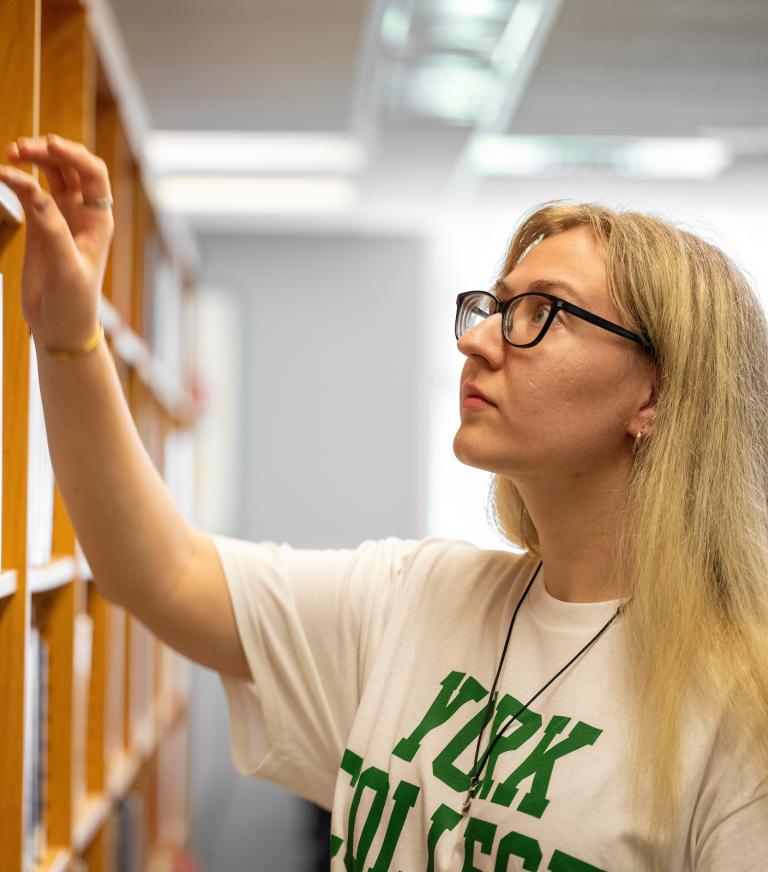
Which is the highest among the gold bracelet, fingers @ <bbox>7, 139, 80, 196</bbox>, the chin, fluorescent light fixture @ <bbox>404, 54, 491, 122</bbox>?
fluorescent light fixture @ <bbox>404, 54, 491, 122</bbox>

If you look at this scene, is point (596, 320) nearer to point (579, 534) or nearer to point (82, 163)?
point (579, 534)

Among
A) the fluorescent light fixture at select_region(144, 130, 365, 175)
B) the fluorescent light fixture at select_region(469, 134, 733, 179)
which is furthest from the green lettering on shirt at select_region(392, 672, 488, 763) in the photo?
the fluorescent light fixture at select_region(144, 130, 365, 175)

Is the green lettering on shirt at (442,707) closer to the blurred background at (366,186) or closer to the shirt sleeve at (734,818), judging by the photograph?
the shirt sleeve at (734,818)

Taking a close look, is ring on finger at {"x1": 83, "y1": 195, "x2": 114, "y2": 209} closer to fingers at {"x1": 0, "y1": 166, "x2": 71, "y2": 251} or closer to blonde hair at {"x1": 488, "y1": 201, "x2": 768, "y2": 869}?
fingers at {"x1": 0, "y1": 166, "x2": 71, "y2": 251}

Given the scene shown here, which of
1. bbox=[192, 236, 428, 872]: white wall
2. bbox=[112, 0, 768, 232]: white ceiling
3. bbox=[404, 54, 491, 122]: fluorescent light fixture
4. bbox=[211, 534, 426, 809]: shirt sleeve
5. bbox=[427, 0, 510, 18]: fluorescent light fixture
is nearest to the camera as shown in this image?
bbox=[211, 534, 426, 809]: shirt sleeve

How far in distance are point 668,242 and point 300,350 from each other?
382 centimetres

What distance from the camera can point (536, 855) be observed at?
3.48ft

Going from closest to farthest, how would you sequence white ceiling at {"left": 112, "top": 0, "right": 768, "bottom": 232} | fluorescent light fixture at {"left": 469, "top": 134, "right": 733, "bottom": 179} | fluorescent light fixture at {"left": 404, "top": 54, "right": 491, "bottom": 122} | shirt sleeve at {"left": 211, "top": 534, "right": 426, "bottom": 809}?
1. shirt sleeve at {"left": 211, "top": 534, "right": 426, "bottom": 809}
2. white ceiling at {"left": 112, "top": 0, "right": 768, "bottom": 232}
3. fluorescent light fixture at {"left": 404, "top": 54, "right": 491, "bottom": 122}
4. fluorescent light fixture at {"left": 469, "top": 134, "right": 733, "bottom": 179}

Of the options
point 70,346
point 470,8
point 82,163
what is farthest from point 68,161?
point 470,8

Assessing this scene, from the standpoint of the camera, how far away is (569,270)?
123cm

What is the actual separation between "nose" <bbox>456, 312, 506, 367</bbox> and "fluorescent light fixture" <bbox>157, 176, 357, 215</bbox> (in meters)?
3.16

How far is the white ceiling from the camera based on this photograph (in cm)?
277

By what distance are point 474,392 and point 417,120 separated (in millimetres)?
2413

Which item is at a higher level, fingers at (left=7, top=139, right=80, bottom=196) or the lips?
fingers at (left=7, top=139, right=80, bottom=196)
